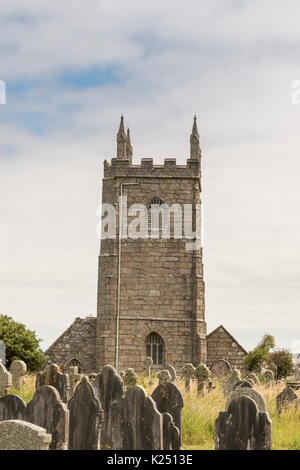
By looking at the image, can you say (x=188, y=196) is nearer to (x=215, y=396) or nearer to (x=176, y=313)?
(x=176, y=313)

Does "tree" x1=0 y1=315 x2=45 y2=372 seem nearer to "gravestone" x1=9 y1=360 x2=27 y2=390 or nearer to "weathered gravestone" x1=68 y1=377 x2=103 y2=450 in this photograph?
"gravestone" x1=9 y1=360 x2=27 y2=390

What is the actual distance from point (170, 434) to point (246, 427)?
1.45m

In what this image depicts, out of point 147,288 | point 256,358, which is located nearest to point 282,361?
point 256,358

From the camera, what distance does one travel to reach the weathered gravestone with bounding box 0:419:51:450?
6504 millimetres

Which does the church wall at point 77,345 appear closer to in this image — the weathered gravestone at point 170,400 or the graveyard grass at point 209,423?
the graveyard grass at point 209,423

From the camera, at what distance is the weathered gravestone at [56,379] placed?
35.5ft

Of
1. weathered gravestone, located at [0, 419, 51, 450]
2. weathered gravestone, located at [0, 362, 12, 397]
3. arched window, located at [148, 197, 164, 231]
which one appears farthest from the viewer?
arched window, located at [148, 197, 164, 231]

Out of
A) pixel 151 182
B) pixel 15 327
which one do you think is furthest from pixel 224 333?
pixel 15 327

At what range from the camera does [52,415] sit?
27.2 ft

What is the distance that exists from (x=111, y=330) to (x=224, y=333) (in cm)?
668

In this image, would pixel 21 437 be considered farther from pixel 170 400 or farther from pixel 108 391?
pixel 170 400

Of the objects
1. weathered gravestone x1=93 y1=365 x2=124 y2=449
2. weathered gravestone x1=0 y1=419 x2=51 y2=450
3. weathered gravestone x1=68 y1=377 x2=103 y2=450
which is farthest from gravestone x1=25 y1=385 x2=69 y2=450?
weathered gravestone x1=0 y1=419 x2=51 y2=450

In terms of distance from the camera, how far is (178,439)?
9.40 meters

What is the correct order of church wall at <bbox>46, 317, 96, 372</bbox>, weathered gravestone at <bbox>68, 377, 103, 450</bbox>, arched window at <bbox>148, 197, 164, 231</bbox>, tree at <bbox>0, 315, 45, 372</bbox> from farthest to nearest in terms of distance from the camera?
church wall at <bbox>46, 317, 96, 372</bbox>
arched window at <bbox>148, 197, 164, 231</bbox>
tree at <bbox>0, 315, 45, 372</bbox>
weathered gravestone at <bbox>68, 377, 103, 450</bbox>
